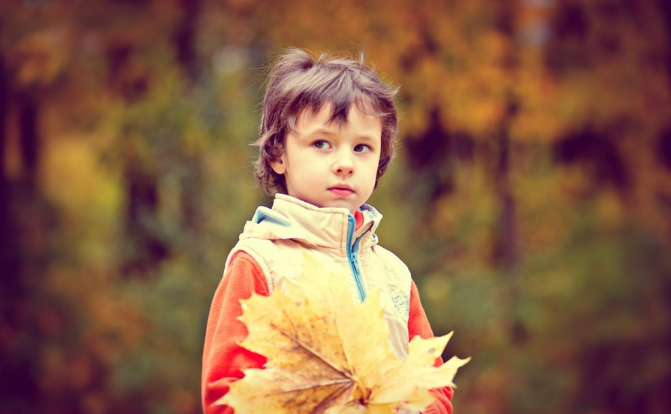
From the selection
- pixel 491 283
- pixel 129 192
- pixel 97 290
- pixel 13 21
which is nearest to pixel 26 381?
pixel 97 290

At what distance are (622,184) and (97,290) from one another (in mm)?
4536

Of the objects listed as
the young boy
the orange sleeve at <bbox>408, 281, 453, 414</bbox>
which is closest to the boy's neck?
the young boy

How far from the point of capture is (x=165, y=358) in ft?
23.6

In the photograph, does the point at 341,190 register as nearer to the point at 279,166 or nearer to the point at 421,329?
the point at 279,166

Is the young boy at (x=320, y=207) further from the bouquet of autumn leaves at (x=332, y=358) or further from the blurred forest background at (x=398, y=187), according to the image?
the blurred forest background at (x=398, y=187)

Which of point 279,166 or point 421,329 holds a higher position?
point 279,166

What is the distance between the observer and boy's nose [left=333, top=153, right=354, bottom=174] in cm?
198

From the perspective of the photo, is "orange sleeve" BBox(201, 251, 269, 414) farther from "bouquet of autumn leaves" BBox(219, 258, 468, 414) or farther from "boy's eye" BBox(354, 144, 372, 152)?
"boy's eye" BBox(354, 144, 372, 152)

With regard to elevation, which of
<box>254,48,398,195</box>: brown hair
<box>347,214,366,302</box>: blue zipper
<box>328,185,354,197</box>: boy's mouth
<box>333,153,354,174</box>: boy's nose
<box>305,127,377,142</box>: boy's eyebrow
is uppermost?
<box>254,48,398,195</box>: brown hair

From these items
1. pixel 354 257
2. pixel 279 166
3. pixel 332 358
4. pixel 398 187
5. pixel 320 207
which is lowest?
pixel 332 358

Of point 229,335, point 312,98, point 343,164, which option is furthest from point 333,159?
point 229,335

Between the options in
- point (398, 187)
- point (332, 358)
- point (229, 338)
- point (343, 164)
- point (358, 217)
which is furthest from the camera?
point (398, 187)

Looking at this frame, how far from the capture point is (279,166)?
2146 mm

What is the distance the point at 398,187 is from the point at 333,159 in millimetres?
5622
